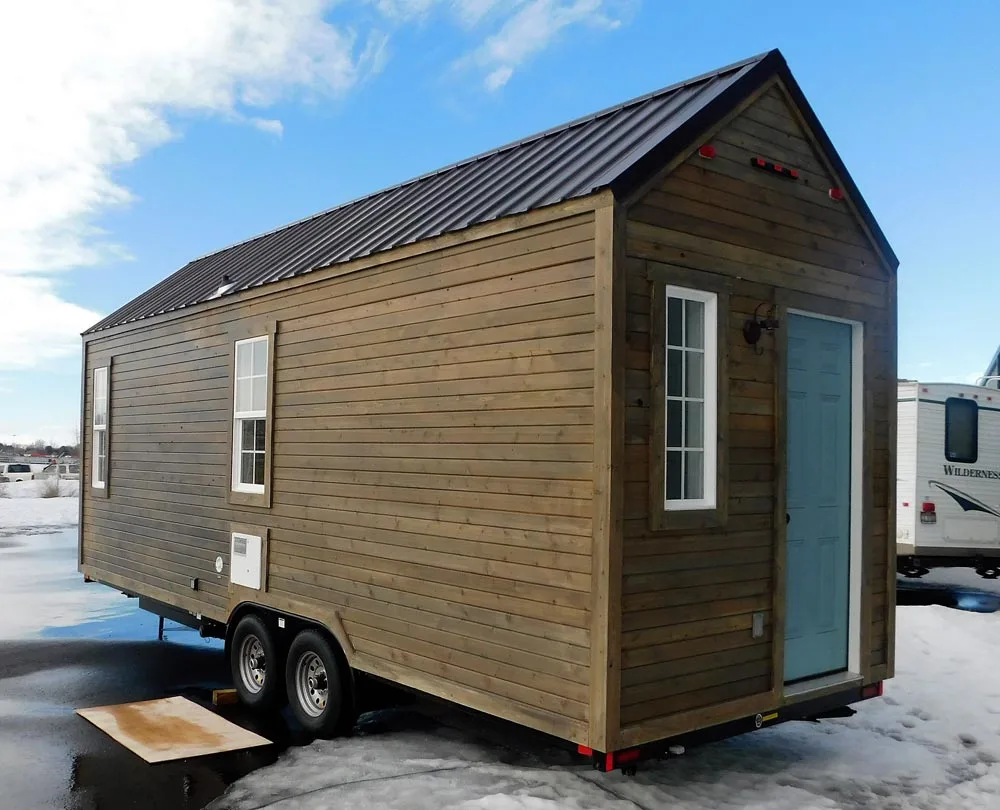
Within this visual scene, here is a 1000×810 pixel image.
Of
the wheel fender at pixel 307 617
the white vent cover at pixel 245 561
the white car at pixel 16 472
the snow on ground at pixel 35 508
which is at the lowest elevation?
the snow on ground at pixel 35 508

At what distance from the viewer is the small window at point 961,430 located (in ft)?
43.1

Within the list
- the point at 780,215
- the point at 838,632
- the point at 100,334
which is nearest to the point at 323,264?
the point at 780,215

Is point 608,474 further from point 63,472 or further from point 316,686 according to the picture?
point 63,472

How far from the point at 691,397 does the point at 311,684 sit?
3.68 metres

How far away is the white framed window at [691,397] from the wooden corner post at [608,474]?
21.1 inches

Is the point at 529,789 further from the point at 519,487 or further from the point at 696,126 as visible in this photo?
the point at 696,126

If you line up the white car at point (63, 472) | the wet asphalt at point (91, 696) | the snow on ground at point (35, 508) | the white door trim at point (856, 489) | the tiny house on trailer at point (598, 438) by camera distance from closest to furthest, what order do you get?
the tiny house on trailer at point (598, 438), the wet asphalt at point (91, 696), the white door trim at point (856, 489), the snow on ground at point (35, 508), the white car at point (63, 472)

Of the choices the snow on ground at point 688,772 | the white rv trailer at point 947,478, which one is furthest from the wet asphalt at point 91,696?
the white rv trailer at point 947,478

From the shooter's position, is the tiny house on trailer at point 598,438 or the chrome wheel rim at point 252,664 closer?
the tiny house on trailer at point 598,438

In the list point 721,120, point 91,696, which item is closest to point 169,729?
point 91,696

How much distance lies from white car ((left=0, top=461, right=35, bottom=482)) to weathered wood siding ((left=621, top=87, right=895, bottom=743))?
43263mm

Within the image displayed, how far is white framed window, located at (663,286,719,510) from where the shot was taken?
5043 millimetres

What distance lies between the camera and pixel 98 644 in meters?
9.84

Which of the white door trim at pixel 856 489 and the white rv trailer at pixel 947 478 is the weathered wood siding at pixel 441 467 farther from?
the white rv trailer at pixel 947 478
